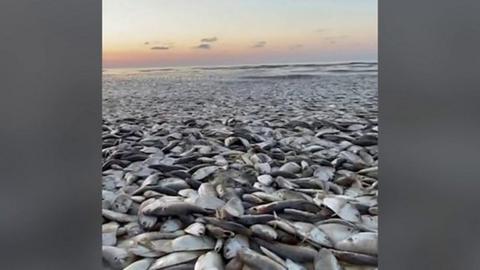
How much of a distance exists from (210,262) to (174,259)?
104mm

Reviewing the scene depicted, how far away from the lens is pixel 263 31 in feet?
3.74

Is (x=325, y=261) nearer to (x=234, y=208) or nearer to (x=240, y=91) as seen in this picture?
(x=234, y=208)

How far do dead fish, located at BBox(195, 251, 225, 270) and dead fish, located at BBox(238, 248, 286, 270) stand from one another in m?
0.06

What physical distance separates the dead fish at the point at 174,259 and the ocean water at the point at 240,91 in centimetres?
39

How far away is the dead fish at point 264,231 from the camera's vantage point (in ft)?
3.54
